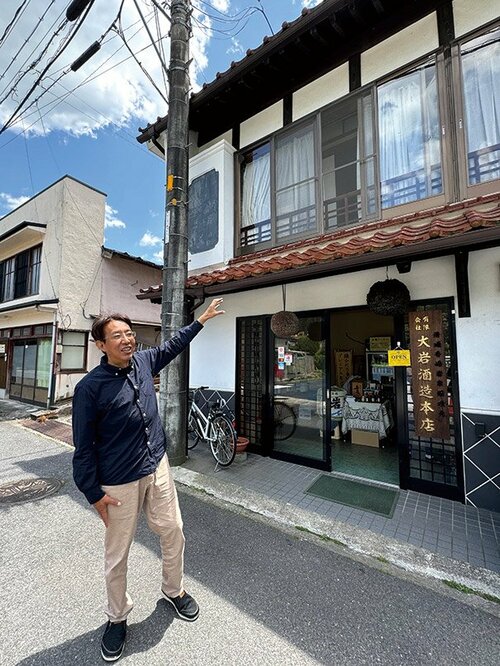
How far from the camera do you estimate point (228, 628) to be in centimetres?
219

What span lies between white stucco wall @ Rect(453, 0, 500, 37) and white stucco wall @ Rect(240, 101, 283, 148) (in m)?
2.83

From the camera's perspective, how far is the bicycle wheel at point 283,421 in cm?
550

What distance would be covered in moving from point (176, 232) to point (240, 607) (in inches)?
194

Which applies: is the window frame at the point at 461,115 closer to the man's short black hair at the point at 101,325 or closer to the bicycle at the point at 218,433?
the man's short black hair at the point at 101,325

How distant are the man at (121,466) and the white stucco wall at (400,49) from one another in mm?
5705

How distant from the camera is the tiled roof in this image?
308cm

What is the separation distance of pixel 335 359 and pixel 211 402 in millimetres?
3572

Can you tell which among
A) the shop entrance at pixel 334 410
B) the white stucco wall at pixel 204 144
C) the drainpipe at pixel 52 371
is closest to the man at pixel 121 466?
the shop entrance at pixel 334 410

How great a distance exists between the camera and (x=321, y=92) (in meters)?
5.50

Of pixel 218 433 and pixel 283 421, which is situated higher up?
pixel 283 421

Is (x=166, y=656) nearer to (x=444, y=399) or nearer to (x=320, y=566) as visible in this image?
(x=320, y=566)

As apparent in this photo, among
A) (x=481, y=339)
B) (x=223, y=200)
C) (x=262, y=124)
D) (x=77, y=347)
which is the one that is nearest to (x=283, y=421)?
(x=481, y=339)

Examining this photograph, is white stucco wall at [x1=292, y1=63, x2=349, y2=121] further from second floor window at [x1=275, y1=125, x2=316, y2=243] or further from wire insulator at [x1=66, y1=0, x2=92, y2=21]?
wire insulator at [x1=66, y1=0, x2=92, y2=21]

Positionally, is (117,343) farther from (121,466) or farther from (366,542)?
(366,542)
